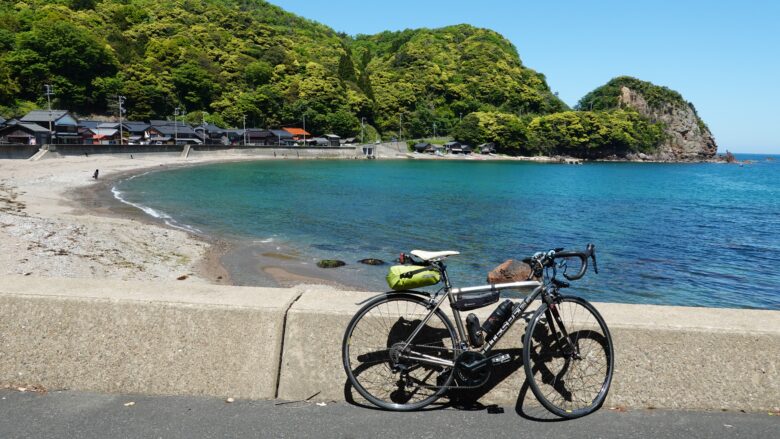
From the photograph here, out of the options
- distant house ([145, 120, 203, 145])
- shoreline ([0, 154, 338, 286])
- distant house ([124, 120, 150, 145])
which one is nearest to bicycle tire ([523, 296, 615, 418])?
shoreline ([0, 154, 338, 286])

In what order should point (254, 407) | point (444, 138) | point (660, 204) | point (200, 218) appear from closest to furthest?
point (254, 407)
point (200, 218)
point (660, 204)
point (444, 138)

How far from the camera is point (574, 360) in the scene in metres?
4.21

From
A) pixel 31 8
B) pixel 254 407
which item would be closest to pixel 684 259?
pixel 254 407

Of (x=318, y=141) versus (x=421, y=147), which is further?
(x=421, y=147)

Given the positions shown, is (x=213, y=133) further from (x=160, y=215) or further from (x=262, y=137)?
(x=160, y=215)

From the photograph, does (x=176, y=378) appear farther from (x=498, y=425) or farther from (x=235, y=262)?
(x=235, y=262)

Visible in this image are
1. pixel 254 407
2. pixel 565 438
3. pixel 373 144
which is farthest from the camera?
pixel 373 144

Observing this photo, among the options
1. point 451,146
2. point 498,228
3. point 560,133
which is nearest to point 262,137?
point 451,146

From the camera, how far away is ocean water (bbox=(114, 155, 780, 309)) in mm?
21972

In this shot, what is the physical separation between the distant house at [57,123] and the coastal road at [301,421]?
302 feet

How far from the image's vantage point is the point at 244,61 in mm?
160625

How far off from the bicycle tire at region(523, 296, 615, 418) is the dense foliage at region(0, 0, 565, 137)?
121 meters

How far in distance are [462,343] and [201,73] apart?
14964 cm

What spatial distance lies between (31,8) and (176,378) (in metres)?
187
